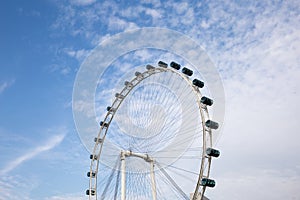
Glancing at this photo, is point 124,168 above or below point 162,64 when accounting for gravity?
below

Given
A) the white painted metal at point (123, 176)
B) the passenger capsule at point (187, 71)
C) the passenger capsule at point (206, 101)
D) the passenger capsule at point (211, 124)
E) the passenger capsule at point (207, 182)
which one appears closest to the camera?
the passenger capsule at point (207, 182)

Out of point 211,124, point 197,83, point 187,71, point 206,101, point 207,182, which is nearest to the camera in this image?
point 207,182

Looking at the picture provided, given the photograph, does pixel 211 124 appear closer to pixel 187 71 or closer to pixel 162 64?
pixel 187 71

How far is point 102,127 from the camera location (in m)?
35.0

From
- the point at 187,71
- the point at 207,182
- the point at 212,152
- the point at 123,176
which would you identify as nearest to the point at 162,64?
the point at 187,71

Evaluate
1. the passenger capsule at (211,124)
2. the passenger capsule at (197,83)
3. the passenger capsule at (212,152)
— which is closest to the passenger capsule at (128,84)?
the passenger capsule at (197,83)

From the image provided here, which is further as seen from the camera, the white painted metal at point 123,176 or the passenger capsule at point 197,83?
the white painted metal at point 123,176

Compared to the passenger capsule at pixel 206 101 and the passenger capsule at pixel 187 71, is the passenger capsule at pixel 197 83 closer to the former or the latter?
the passenger capsule at pixel 206 101

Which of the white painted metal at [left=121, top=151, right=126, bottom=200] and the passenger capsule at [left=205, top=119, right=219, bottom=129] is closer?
the passenger capsule at [left=205, top=119, right=219, bottom=129]

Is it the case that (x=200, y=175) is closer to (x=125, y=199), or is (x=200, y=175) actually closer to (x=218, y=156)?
(x=218, y=156)

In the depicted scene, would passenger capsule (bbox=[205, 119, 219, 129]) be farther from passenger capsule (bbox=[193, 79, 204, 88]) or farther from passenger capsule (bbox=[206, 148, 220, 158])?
passenger capsule (bbox=[193, 79, 204, 88])

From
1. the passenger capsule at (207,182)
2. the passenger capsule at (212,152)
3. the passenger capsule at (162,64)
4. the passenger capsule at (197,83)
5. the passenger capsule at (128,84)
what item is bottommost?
the passenger capsule at (207,182)

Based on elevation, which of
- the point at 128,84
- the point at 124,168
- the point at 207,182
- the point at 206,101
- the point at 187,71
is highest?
the point at 128,84

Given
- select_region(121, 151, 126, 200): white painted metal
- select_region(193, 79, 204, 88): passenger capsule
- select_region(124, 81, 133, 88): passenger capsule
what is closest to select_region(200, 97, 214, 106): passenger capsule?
select_region(193, 79, 204, 88): passenger capsule
